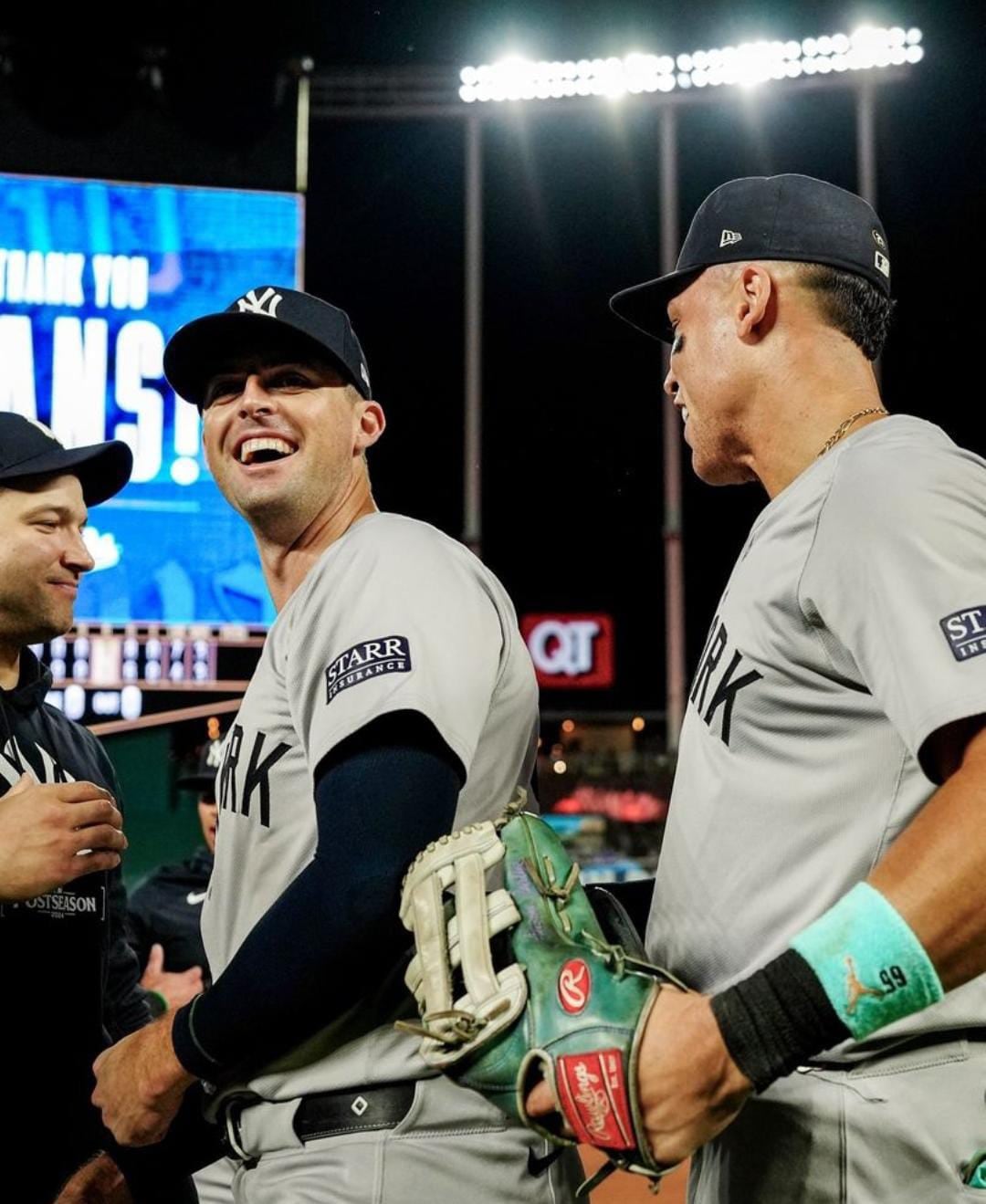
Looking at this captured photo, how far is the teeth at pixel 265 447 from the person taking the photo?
1.94m

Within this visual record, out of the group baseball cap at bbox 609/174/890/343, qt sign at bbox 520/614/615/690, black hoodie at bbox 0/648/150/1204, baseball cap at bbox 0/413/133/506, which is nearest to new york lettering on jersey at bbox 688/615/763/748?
baseball cap at bbox 609/174/890/343

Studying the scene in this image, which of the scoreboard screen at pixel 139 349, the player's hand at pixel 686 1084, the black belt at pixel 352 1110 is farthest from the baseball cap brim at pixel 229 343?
the scoreboard screen at pixel 139 349

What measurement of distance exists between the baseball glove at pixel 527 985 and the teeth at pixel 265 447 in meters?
0.78

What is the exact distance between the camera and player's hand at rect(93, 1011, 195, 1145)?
4.83ft

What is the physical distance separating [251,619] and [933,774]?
19.1ft

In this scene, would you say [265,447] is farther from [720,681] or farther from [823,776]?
[823,776]

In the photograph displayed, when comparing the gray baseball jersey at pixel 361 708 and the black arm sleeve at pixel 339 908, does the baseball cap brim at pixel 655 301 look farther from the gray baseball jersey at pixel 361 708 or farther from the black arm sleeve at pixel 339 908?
the black arm sleeve at pixel 339 908

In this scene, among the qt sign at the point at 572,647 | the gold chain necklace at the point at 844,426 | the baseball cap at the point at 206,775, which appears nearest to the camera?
the gold chain necklace at the point at 844,426

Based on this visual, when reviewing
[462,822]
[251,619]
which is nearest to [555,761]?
[251,619]

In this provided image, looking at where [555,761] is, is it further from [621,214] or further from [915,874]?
[915,874]

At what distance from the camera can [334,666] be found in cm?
150

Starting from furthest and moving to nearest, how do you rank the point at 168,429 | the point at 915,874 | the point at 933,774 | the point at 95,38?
the point at 95,38
the point at 168,429
the point at 933,774
the point at 915,874

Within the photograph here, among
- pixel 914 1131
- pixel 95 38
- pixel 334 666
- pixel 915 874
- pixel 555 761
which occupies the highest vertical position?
pixel 95 38

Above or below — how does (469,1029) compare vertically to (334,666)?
below
